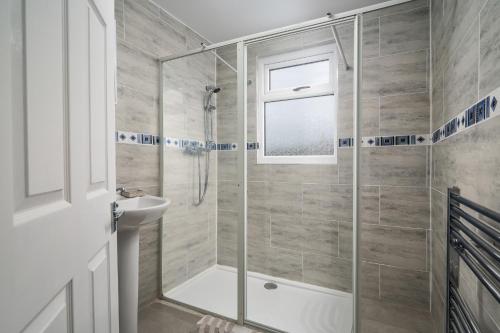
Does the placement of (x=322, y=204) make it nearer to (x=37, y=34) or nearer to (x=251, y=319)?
Result: (x=251, y=319)

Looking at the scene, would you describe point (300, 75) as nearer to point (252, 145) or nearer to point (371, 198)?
point (252, 145)

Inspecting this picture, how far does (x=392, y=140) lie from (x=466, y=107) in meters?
1.02

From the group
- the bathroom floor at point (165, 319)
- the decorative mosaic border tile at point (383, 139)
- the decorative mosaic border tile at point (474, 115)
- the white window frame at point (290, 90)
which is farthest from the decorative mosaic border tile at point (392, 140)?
the bathroom floor at point (165, 319)

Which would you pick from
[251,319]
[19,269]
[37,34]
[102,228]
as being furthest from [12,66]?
[251,319]

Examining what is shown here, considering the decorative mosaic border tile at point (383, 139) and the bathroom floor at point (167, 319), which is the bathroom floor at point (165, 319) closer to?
the bathroom floor at point (167, 319)

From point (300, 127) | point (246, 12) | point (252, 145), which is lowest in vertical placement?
point (252, 145)

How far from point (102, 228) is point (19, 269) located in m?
0.44

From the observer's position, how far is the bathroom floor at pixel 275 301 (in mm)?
1754

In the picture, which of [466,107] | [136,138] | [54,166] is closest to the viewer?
[54,166]

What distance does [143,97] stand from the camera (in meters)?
2.04

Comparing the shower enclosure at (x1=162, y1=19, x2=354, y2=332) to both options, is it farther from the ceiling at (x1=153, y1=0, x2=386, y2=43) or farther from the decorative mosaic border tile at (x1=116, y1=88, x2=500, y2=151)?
the ceiling at (x1=153, y1=0, x2=386, y2=43)

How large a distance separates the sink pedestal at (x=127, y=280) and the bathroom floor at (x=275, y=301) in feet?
2.06

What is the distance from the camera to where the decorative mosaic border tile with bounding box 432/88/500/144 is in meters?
0.75

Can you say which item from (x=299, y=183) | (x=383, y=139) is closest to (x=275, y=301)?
(x=299, y=183)
